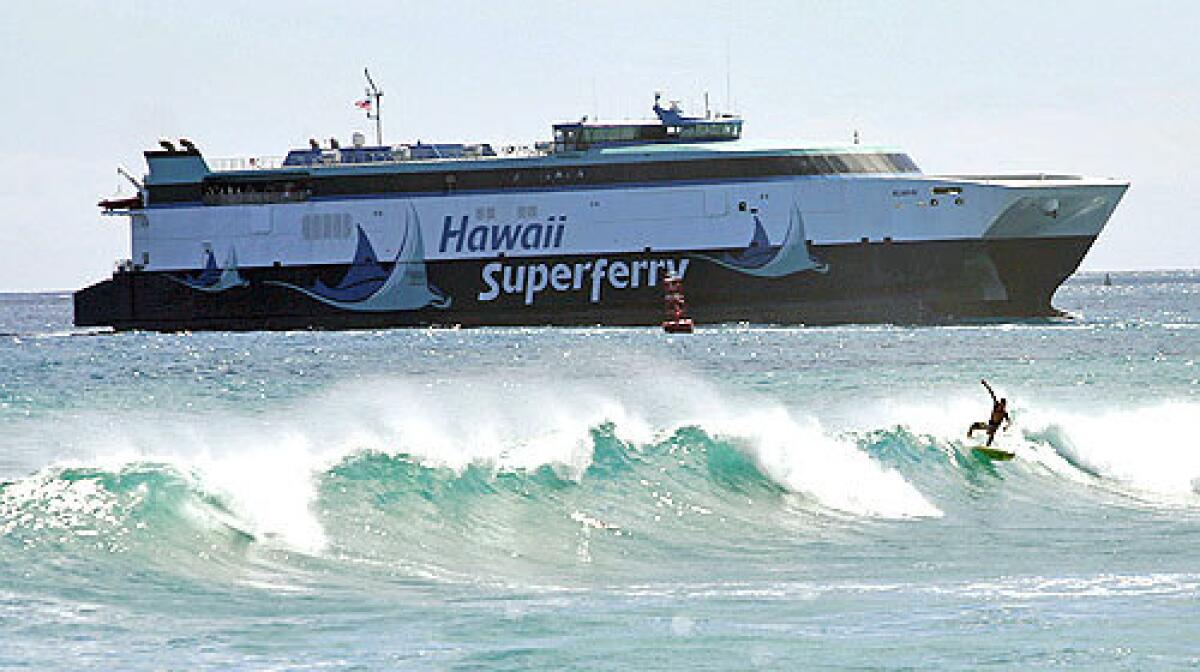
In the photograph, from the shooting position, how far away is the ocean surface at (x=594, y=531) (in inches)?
621

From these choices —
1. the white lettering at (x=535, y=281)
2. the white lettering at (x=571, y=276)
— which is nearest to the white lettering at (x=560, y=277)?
the white lettering at (x=571, y=276)

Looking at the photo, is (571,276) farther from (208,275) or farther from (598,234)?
(208,275)

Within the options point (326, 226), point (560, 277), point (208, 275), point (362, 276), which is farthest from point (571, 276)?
point (208, 275)

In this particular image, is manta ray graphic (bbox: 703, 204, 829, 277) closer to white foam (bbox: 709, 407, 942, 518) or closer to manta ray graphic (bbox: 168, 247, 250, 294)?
manta ray graphic (bbox: 168, 247, 250, 294)

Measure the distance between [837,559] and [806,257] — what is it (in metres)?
56.9

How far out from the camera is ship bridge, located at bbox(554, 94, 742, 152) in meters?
80.3

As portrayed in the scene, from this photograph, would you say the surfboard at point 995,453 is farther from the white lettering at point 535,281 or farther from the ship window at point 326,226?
the ship window at point 326,226

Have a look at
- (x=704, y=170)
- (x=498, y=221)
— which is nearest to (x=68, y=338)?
(x=498, y=221)

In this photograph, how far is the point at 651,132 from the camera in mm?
81000

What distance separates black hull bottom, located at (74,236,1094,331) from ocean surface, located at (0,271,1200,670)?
3368 centimetres

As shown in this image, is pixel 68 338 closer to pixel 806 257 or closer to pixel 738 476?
pixel 806 257

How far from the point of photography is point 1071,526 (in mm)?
23578

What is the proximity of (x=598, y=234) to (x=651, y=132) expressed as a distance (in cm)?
510

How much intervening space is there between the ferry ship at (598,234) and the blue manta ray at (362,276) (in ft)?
0.24
